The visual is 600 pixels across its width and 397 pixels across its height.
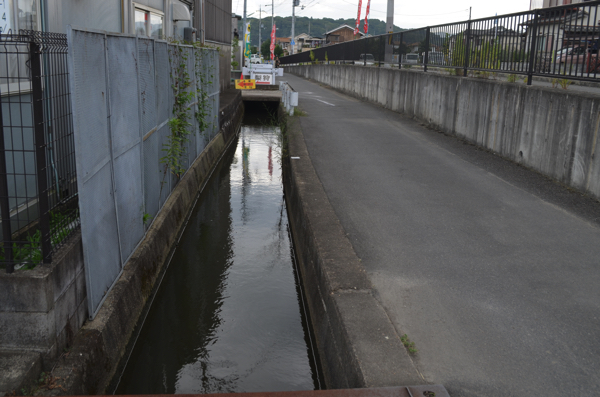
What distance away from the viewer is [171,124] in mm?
7617

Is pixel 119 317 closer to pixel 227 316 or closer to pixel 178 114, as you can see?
pixel 227 316

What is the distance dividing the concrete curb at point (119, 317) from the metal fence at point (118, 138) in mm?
116

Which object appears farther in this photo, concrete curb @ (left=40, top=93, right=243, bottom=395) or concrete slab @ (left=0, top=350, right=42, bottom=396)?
concrete curb @ (left=40, top=93, right=243, bottom=395)

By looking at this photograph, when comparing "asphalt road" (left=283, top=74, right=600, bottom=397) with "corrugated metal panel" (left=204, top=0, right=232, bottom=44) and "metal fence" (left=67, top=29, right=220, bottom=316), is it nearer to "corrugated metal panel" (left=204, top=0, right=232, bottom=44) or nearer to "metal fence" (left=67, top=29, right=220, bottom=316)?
"metal fence" (left=67, top=29, right=220, bottom=316)

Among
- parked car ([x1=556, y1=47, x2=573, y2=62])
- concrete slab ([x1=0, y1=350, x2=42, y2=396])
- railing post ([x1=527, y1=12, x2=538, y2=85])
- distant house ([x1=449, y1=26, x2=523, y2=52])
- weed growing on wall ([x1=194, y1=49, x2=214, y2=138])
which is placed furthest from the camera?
weed growing on wall ([x1=194, y1=49, x2=214, y2=138])

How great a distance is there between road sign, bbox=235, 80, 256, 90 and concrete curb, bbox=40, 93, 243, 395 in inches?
705

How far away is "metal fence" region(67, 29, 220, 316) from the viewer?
390cm

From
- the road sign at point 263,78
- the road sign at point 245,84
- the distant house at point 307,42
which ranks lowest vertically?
the road sign at point 245,84

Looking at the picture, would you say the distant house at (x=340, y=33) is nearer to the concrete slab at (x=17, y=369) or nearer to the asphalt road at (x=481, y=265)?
the asphalt road at (x=481, y=265)

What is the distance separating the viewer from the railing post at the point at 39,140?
11.5ft

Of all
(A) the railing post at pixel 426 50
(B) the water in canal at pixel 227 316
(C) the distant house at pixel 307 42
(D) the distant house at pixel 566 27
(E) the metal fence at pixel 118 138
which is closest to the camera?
(E) the metal fence at pixel 118 138

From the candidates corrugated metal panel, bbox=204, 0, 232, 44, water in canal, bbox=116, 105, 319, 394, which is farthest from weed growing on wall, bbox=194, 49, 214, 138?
corrugated metal panel, bbox=204, 0, 232, 44

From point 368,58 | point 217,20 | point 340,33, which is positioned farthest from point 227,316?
point 340,33

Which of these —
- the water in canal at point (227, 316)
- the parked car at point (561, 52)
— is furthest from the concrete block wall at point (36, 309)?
the parked car at point (561, 52)
